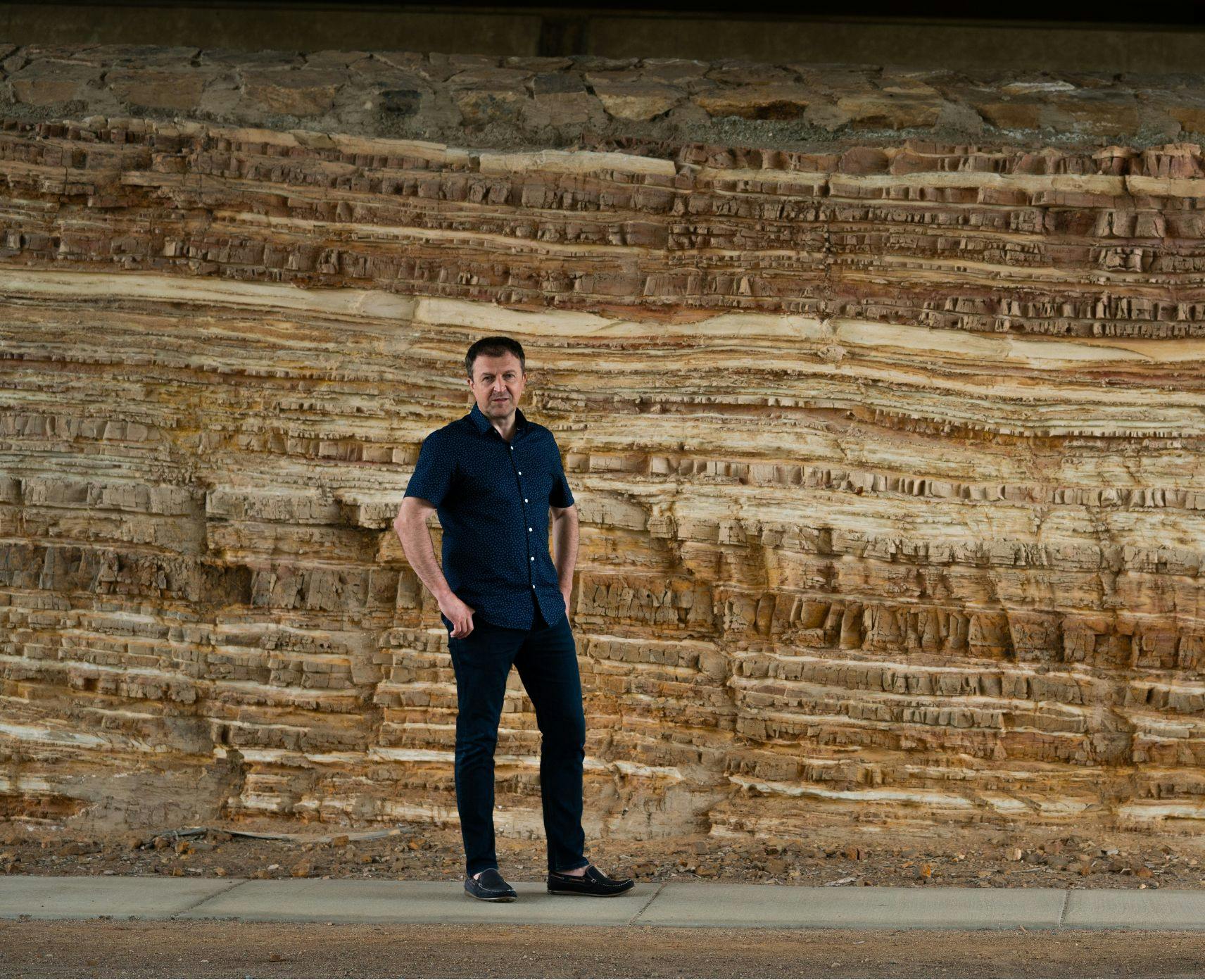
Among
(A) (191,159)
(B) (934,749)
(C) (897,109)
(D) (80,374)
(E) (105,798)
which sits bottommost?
(E) (105,798)

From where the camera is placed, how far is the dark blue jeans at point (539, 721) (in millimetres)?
4242

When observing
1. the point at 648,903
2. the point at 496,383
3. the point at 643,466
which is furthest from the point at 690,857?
the point at 496,383

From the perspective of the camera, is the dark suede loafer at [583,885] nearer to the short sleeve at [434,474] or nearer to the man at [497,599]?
the man at [497,599]

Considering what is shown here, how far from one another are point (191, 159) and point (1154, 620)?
494 centimetres

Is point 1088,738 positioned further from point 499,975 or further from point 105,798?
point 105,798

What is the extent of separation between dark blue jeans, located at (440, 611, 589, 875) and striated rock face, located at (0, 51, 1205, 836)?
173cm

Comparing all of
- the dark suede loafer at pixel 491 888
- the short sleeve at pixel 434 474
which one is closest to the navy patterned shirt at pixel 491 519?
the short sleeve at pixel 434 474

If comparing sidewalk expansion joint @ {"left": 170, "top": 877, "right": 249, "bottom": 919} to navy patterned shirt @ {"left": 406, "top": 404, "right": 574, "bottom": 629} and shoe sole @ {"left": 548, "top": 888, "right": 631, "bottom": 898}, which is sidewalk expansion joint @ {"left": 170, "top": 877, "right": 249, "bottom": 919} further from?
navy patterned shirt @ {"left": 406, "top": 404, "right": 574, "bottom": 629}

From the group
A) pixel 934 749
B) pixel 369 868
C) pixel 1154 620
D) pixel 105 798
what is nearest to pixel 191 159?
pixel 105 798

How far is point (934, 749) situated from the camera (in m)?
5.96

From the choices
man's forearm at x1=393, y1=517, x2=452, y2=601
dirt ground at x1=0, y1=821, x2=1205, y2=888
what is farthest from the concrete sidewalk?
man's forearm at x1=393, y1=517, x2=452, y2=601

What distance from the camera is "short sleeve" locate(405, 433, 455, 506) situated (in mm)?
4246

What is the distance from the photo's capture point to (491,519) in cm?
433

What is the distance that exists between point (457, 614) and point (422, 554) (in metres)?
0.22
